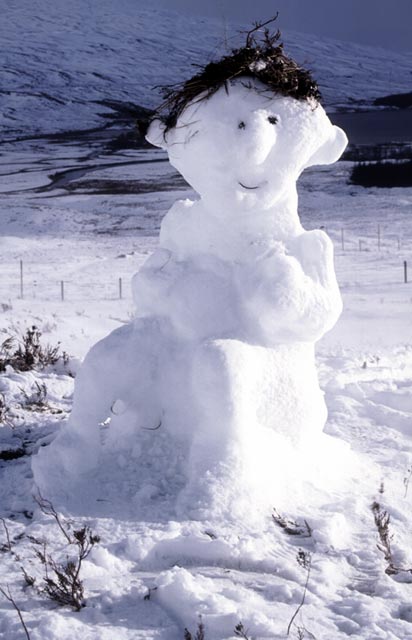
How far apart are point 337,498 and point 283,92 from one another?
184 cm

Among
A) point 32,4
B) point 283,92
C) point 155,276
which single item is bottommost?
point 155,276

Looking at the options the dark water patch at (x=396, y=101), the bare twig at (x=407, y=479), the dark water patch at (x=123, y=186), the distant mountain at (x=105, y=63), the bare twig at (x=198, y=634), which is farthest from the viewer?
the dark water patch at (x=396, y=101)

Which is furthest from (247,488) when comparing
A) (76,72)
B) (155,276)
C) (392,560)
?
(76,72)

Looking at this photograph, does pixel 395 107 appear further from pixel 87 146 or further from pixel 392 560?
pixel 392 560

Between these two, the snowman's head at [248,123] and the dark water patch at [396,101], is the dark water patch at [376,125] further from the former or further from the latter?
the snowman's head at [248,123]

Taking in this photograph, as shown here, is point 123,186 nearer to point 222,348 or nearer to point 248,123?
point 248,123

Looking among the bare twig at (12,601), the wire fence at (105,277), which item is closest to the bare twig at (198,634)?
the bare twig at (12,601)

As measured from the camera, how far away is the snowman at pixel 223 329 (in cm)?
338

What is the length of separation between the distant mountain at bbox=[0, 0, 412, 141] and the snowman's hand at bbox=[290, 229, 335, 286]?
54.3 m

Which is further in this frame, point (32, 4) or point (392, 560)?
point (32, 4)

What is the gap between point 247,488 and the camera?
10.9ft

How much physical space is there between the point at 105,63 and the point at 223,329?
97639 millimetres

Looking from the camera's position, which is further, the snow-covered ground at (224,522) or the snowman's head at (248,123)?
the snowman's head at (248,123)

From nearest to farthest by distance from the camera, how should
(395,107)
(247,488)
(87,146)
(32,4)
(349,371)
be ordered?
1. (247,488)
2. (349,371)
3. (87,146)
4. (395,107)
5. (32,4)
